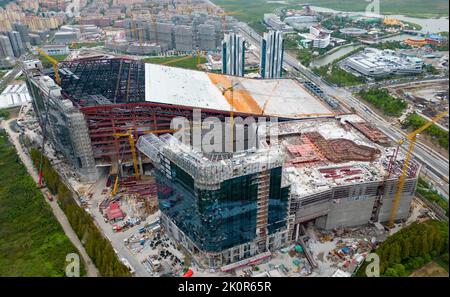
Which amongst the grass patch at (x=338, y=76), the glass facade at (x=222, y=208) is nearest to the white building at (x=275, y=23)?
the grass patch at (x=338, y=76)

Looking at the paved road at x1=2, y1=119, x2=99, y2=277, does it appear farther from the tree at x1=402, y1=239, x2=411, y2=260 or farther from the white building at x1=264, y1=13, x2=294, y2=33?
the white building at x1=264, y1=13, x2=294, y2=33

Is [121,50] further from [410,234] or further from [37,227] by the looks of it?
[410,234]

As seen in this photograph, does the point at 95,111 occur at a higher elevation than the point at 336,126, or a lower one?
higher

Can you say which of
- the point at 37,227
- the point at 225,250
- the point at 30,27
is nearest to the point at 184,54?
the point at 30,27

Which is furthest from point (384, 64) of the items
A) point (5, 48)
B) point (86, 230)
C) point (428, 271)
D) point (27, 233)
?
point (5, 48)

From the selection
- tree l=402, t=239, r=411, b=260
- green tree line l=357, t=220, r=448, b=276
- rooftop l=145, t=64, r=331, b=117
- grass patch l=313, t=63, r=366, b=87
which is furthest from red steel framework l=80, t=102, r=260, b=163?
grass patch l=313, t=63, r=366, b=87

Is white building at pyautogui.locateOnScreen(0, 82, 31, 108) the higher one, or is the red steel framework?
the red steel framework
